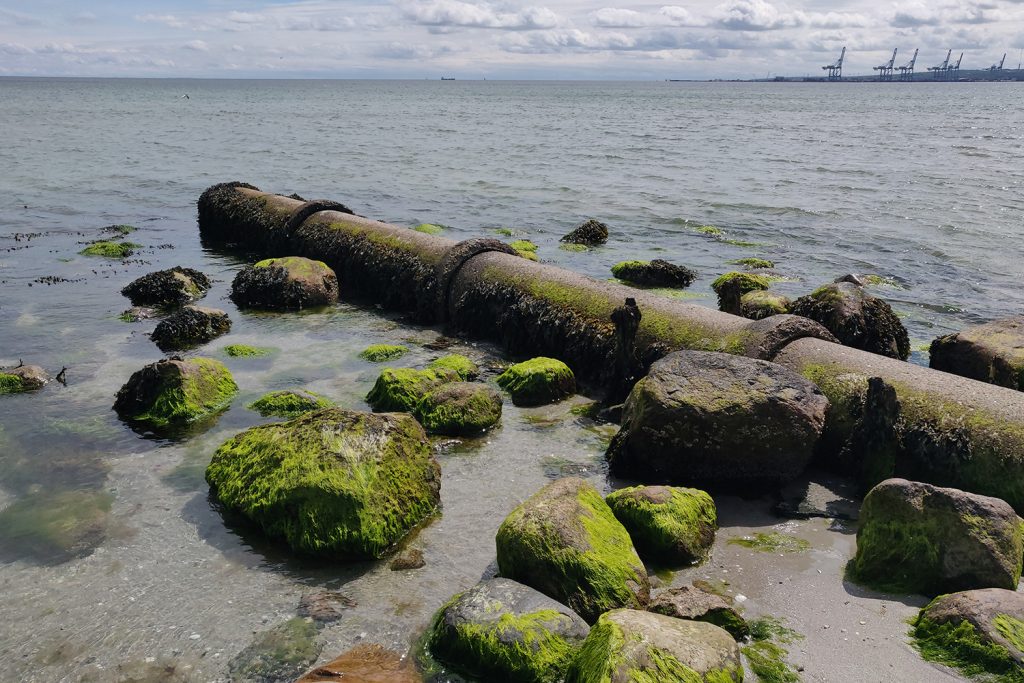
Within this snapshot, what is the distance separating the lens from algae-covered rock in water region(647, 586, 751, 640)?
17.4 feet

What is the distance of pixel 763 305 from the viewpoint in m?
12.5

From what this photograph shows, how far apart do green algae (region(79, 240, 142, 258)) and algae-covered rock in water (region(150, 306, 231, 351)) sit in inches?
270

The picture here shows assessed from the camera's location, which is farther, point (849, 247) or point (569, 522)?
point (849, 247)

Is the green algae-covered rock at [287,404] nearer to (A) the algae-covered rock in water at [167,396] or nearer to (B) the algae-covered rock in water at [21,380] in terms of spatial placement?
(A) the algae-covered rock in water at [167,396]

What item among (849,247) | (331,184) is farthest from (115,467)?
(331,184)

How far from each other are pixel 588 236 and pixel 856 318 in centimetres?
1100

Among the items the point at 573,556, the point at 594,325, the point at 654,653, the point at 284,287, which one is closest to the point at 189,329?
the point at 284,287

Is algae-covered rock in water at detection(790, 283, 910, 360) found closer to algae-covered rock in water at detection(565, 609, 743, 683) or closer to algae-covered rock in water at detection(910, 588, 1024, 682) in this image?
algae-covered rock in water at detection(910, 588, 1024, 682)

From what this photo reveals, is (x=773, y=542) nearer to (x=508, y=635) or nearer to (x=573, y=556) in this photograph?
(x=573, y=556)

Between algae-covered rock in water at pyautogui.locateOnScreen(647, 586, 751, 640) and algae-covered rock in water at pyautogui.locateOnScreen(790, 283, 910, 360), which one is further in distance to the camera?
algae-covered rock in water at pyautogui.locateOnScreen(790, 283, 910, 360)

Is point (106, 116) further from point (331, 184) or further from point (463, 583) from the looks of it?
point (463, 583)

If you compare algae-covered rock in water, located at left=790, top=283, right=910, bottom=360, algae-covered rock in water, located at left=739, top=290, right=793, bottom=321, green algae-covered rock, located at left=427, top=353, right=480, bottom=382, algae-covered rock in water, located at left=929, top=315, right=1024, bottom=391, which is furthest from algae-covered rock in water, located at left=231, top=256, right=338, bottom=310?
algae-covered rock in water, located at left=929, top=315, right=1024, bottom=391

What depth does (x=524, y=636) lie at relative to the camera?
496 cm

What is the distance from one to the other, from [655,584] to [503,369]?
516 cm
